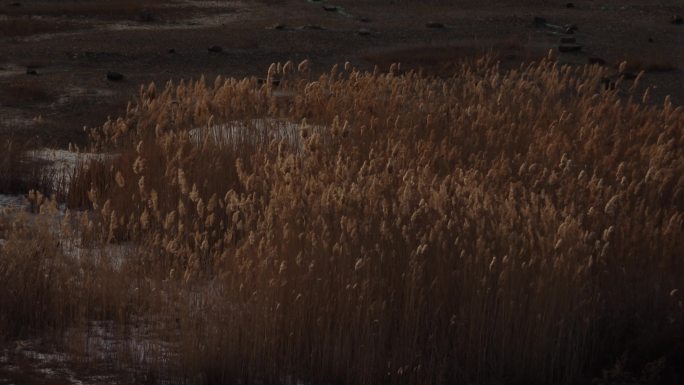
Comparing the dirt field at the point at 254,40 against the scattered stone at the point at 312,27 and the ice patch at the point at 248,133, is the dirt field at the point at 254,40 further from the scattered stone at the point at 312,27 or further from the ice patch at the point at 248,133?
the ice patch at the point at 248,133

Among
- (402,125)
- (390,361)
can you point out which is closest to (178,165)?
(402,125)

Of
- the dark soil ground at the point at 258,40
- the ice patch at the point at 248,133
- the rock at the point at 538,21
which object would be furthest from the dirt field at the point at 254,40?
the ice patch at the point at 248,133

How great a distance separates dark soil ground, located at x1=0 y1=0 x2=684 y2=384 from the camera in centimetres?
1587

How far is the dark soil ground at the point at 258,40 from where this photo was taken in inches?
625

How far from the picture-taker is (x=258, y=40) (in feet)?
71.4

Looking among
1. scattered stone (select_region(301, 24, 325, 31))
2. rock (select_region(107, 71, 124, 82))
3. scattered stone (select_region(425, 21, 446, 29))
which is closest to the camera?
rock (select_region(107, 71, 124, 82))

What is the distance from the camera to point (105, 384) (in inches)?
214

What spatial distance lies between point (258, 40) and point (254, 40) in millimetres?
274

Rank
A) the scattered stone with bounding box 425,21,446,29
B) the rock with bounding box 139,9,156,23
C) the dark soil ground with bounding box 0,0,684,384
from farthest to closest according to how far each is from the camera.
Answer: the rock with bounding box 139,9,156,23, the scattered stone with bounding box 425,21,446,29, the dark soil ground with bounding box 0,0,684,384

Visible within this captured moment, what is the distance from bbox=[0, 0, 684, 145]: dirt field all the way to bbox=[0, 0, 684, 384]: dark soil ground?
0.03 metres

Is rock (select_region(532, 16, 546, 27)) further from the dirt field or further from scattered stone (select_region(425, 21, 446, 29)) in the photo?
scattered stone (select_region(425, 21, 446, 29))

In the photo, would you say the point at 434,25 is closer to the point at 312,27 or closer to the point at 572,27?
the point at 312,27

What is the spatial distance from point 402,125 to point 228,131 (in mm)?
1444

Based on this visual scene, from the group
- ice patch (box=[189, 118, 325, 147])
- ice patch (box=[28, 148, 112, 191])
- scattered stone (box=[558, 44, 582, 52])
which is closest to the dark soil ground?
scattered stone (box=[558, 44, 582, 52])
